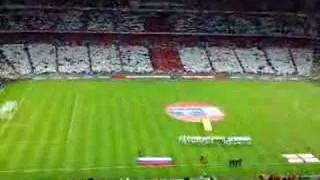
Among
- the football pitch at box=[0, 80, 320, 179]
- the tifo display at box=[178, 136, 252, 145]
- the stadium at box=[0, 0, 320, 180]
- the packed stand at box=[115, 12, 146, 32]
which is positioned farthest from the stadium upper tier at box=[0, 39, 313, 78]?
the tifo display at box=[178, 136, 252, 145]

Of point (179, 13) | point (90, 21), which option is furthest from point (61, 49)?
point (179, 13)

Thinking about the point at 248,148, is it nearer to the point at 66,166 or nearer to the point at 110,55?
the point at 66,166

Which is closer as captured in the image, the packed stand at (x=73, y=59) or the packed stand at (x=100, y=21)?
the packed stand at (x=73, y=59)

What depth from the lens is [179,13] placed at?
8400 centimetres

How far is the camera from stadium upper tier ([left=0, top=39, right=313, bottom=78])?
7569cm

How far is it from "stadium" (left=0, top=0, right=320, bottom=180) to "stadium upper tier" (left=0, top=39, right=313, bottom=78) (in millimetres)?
233

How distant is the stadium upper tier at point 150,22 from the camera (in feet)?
264

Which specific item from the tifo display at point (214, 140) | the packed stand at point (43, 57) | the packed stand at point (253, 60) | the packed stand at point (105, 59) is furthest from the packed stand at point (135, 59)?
the tifo display at point (214, 140)

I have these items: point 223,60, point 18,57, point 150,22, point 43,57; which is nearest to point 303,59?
point 223,60

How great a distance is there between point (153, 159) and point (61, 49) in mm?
40997

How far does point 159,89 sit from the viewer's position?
66312 mm

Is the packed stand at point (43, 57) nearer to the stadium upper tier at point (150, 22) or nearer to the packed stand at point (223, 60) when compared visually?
the stadium upper tier at point (150, 22)

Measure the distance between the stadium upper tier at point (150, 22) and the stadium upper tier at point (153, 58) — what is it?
2087 millimetres

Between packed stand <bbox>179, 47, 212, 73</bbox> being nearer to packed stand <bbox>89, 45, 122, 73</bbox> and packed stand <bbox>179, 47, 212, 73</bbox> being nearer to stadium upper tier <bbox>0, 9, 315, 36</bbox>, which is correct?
stadium upper tier <bbox>0, 9, 315, 36</bbox>
